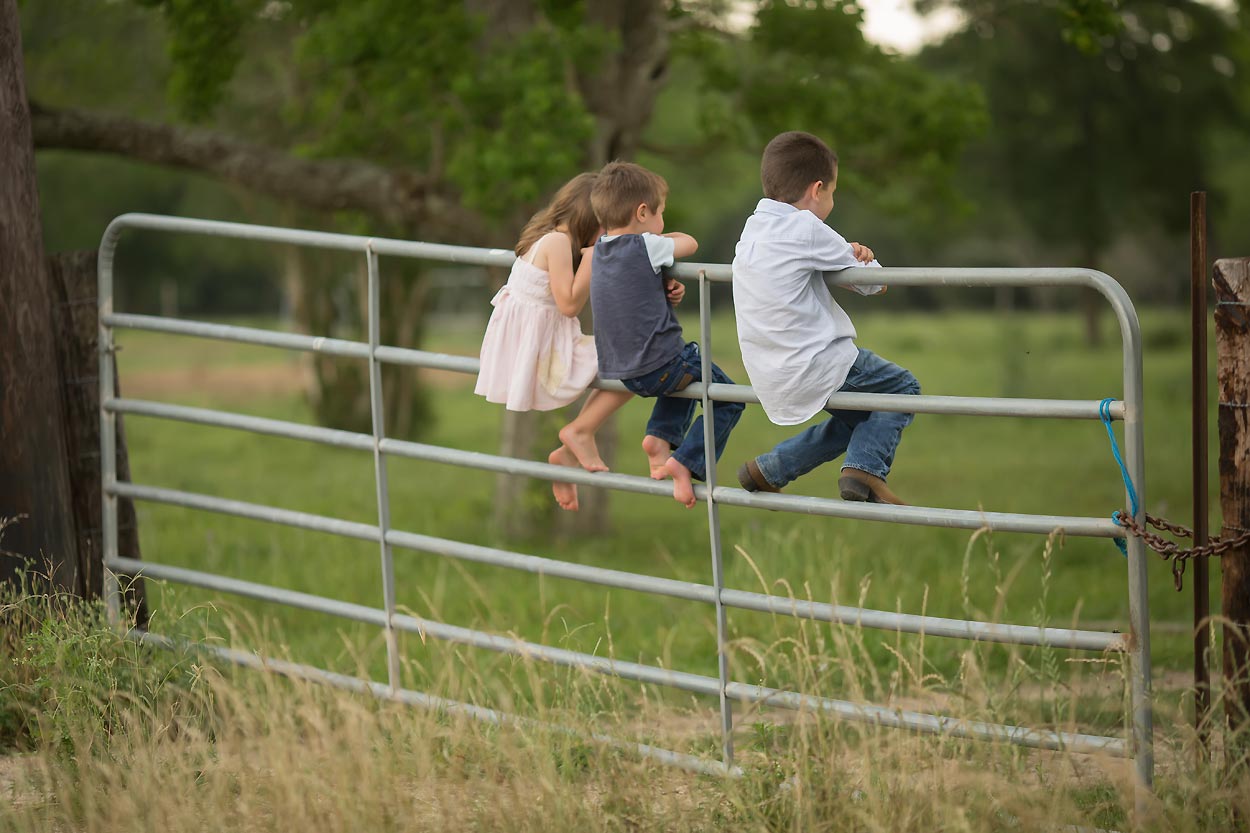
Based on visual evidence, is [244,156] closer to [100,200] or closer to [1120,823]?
[1120,823]

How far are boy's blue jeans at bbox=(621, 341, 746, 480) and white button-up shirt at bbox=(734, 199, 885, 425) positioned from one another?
15cm

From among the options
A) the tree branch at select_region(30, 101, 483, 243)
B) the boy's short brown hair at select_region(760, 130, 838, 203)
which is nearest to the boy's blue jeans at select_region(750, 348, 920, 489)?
the boy's short brown hair at select_region(760, 130, 838, 203)

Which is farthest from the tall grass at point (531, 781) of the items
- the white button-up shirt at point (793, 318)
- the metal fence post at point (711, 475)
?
the white button-up shirt at point (793, 318)

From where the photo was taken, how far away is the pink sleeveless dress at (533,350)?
445 cm

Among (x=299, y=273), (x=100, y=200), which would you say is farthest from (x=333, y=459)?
(x=100, y=200)

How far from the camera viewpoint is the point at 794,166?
408cm

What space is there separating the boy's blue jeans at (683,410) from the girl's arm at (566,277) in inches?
12.7

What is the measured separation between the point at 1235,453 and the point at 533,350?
6.66 feet

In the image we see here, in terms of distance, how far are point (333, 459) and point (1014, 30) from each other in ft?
27.9

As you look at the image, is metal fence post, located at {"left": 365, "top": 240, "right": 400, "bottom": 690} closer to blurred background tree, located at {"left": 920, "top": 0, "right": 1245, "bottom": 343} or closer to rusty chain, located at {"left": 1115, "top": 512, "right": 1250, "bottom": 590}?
rusty chain, located at {"left": 1115, "top": 512, "right": 1250, "bottom": 590}

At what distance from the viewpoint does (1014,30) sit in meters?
14.9

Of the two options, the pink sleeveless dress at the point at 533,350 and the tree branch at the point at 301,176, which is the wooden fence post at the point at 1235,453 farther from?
the tree branch at the point at 301,176

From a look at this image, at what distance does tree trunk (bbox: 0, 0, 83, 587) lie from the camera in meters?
5.01

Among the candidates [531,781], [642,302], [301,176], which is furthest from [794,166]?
[301,176]
